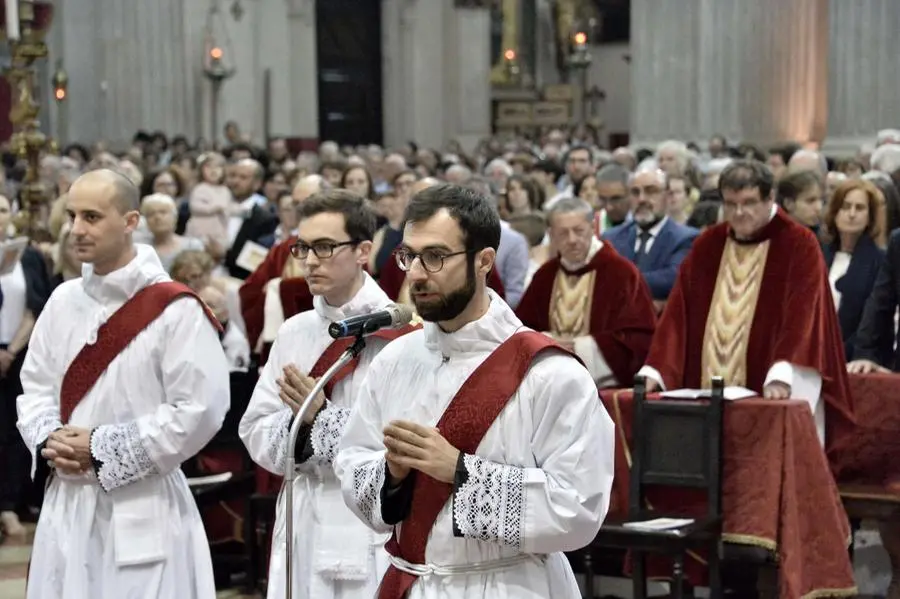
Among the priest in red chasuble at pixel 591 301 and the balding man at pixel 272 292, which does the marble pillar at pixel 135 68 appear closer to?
the balding man at pixel 272 292

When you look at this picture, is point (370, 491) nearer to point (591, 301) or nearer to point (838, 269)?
point (591, 301)

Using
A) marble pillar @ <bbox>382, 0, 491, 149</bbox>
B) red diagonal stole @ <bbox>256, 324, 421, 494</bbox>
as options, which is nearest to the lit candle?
red diagonal stole @ <bbox>256, 324, 421, 494</bbox>

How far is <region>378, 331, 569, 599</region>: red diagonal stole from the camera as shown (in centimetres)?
407

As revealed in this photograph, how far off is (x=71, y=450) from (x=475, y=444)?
6.14 feet

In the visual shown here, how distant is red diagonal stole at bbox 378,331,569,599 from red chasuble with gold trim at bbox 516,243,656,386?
428cm

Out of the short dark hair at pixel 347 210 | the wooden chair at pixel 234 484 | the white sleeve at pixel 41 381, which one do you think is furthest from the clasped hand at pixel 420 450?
the wooden chair at pixel 234 484

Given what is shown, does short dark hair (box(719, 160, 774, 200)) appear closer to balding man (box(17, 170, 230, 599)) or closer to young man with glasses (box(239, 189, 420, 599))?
young man with glasses (box(239, 189, 420, 599))

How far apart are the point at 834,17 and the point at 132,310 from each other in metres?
14.2

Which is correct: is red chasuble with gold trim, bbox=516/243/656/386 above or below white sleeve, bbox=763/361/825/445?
above

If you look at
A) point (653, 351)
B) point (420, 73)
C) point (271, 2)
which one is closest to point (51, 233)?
point (653, 351)

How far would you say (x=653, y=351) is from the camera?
795 centimetres

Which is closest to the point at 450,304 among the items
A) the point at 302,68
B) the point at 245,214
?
the point at 245,214

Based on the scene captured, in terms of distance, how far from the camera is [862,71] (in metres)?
18.3

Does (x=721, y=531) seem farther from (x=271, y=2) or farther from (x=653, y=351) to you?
(x=271, y=2)
